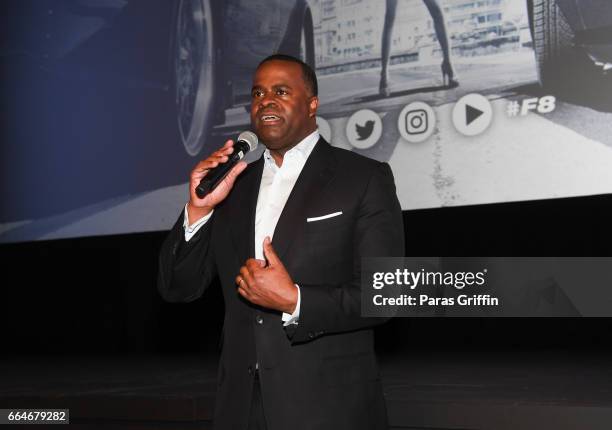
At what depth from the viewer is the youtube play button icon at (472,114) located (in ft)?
11.0

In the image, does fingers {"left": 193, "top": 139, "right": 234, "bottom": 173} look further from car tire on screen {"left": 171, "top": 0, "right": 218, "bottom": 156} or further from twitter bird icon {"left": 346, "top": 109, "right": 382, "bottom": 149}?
car tire on screen {"left": 171, "top": 0, "right": 218, "bottom": 156}

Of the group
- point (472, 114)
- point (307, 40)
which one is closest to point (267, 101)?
point (472, 114)

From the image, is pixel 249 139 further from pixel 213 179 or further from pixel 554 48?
pixel 554 48

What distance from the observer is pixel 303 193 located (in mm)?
1529

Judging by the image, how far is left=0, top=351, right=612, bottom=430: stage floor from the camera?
7.34 ft

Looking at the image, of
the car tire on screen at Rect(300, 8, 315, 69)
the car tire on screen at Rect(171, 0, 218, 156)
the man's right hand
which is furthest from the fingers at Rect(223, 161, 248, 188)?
the car tire on screen at Rect(171, 0, 218, 156)

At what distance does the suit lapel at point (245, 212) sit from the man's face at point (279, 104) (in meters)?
0.08

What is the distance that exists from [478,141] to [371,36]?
27.0 inches

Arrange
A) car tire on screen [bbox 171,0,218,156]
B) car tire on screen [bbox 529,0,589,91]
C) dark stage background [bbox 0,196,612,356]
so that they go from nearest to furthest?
1. car tire on screen [bbox 529,0,589,91]
2. dark stage background [bbox 0,196,612,356]
3. car tire on screen [bbox 171,0,218,156]

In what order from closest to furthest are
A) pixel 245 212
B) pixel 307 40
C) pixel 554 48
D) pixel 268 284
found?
pixel 268 284, pixel 245 212, pixel 554 48, pixel 307 40

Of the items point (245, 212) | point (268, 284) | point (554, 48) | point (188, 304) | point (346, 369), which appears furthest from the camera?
point (188, 304)

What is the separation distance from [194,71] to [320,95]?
821 mm

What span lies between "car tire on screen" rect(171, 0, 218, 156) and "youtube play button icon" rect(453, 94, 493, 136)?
1.30 metres

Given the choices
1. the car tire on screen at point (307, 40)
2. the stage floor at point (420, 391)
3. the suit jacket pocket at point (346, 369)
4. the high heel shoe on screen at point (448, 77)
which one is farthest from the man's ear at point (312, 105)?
the car tire on screen at point (307, 40)
